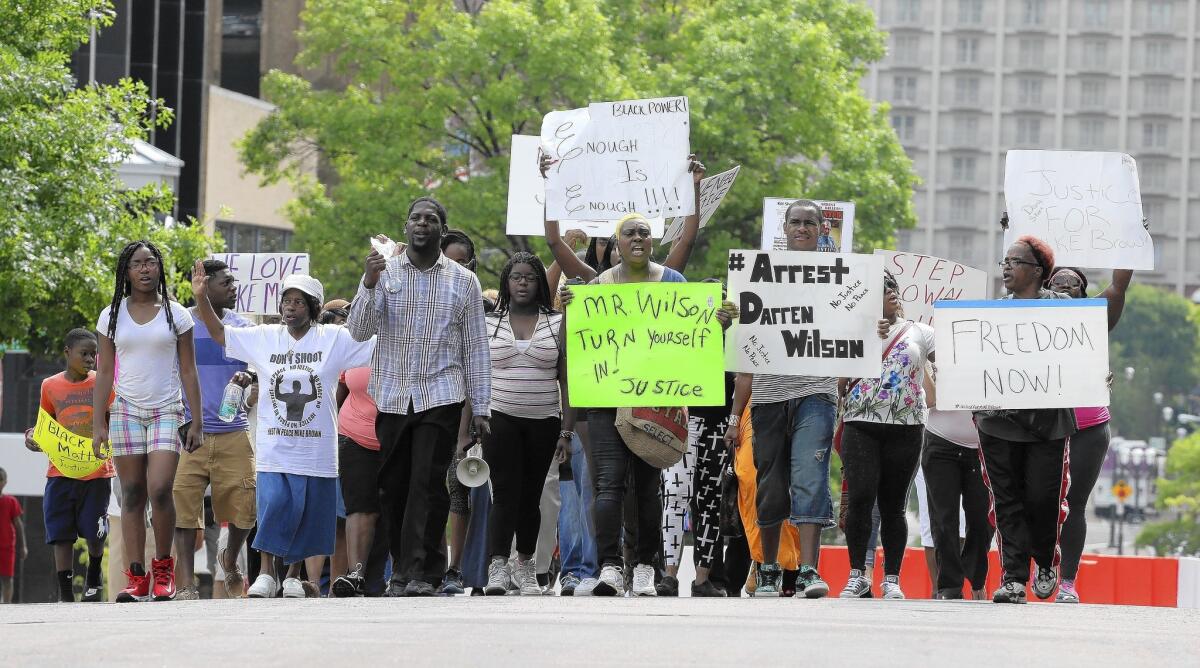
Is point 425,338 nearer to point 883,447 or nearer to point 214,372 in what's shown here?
point 214,372

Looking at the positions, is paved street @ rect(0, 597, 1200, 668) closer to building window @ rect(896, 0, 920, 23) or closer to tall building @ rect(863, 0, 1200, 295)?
tall building @ rect(863, 0, 1200, 295)

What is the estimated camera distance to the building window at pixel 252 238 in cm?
4509

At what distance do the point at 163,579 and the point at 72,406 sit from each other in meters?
2.43

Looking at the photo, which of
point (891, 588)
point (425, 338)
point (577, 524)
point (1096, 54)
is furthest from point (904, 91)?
point (425, 338)

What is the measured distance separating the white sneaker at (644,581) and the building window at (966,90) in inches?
5572

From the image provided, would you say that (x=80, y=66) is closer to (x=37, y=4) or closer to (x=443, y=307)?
(x=37, y=4)

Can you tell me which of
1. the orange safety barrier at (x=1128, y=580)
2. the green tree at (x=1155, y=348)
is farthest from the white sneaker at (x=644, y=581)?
the green tree at (x=1155, y=348)

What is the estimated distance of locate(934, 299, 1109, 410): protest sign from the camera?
1027 cm

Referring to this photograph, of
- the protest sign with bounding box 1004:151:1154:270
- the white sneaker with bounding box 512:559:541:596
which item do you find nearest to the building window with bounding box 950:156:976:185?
the protest sign with bounding box 1004:151:1154:270

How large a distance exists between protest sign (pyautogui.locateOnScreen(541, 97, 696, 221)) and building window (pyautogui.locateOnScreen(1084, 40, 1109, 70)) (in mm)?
143293

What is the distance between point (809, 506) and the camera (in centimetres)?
1048

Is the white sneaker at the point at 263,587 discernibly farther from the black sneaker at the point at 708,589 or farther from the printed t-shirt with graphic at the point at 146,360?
the black sneaker at the point at 708,589

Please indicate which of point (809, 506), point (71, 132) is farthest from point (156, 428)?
point (71, 132)

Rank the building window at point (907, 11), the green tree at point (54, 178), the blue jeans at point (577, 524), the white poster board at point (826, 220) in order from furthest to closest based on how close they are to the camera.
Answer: the building window at point (907, 11)
the green tree at point (54, 178)
the white poster board at point (826, 220)
the blue jeans at point (577, 524)
